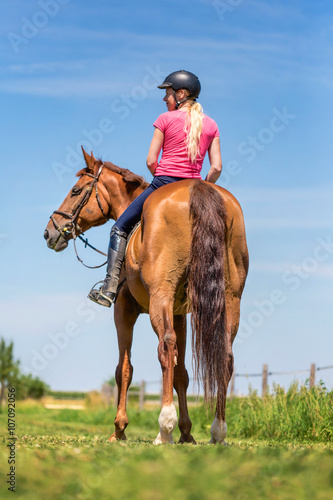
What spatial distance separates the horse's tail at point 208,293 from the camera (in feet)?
18.1

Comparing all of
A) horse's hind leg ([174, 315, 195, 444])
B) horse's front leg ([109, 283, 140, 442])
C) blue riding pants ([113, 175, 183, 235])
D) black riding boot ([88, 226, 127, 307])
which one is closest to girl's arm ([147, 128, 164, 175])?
blue riding pants ([113, 175, 183, 235])

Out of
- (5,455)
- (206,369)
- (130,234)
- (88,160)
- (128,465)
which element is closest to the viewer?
(128,465)

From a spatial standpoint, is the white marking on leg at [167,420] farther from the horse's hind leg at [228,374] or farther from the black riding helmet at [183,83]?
the black riding helmet at [183,83]

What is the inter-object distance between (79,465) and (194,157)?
3.91m

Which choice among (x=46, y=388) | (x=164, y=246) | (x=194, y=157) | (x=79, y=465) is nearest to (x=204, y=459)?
(x=79, y=465)

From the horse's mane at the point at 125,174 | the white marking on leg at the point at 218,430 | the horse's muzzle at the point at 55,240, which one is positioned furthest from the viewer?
the horse's muzzle at the point at 55,240

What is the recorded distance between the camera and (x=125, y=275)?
737cm

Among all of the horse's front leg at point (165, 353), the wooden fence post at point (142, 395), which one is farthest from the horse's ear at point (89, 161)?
the wooden fence post at point (142, 395)

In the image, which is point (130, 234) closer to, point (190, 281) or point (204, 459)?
point (190, 281)

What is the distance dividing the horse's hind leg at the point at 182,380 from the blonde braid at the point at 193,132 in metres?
1.99

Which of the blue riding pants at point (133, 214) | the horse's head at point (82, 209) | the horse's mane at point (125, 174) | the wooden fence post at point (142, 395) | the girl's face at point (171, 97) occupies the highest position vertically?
the girl's face at point (171, 97)

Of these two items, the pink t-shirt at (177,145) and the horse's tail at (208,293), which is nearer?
the horse's tail at (208,293)

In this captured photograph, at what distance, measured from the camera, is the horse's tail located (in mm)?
5523

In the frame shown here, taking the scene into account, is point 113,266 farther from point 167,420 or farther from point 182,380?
point 167,420
